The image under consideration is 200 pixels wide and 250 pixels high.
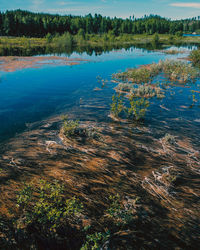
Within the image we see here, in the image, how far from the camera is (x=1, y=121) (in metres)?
11.3

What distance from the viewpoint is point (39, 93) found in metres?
→ 17.5

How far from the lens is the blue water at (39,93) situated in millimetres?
11875

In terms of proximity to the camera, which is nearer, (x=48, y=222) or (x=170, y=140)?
(x=48, y=222)

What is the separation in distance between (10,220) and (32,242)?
2.38ft

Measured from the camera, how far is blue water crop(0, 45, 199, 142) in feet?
39.0

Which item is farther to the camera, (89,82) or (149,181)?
(89,82)

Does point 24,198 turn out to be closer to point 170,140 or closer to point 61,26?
point 170,140

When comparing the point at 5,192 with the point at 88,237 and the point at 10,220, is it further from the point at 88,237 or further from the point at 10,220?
the point at 88,237

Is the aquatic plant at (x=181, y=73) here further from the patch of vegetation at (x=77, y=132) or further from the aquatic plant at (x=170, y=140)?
the patch of vegetation at (x=77, y=132)

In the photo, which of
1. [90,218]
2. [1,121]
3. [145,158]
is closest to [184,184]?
[145,158]

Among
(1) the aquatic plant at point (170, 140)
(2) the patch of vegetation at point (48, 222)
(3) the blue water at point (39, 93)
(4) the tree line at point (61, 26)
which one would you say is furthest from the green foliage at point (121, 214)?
(4) the tree line at point (61, 26)

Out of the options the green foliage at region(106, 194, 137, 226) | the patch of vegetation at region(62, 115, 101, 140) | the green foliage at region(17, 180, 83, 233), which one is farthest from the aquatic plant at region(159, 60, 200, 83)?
the green foliage at region(17, 180, 83, 233)

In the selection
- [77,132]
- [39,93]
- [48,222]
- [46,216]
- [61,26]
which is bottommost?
[48,222]

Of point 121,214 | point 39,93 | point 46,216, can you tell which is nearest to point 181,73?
point 39,93
